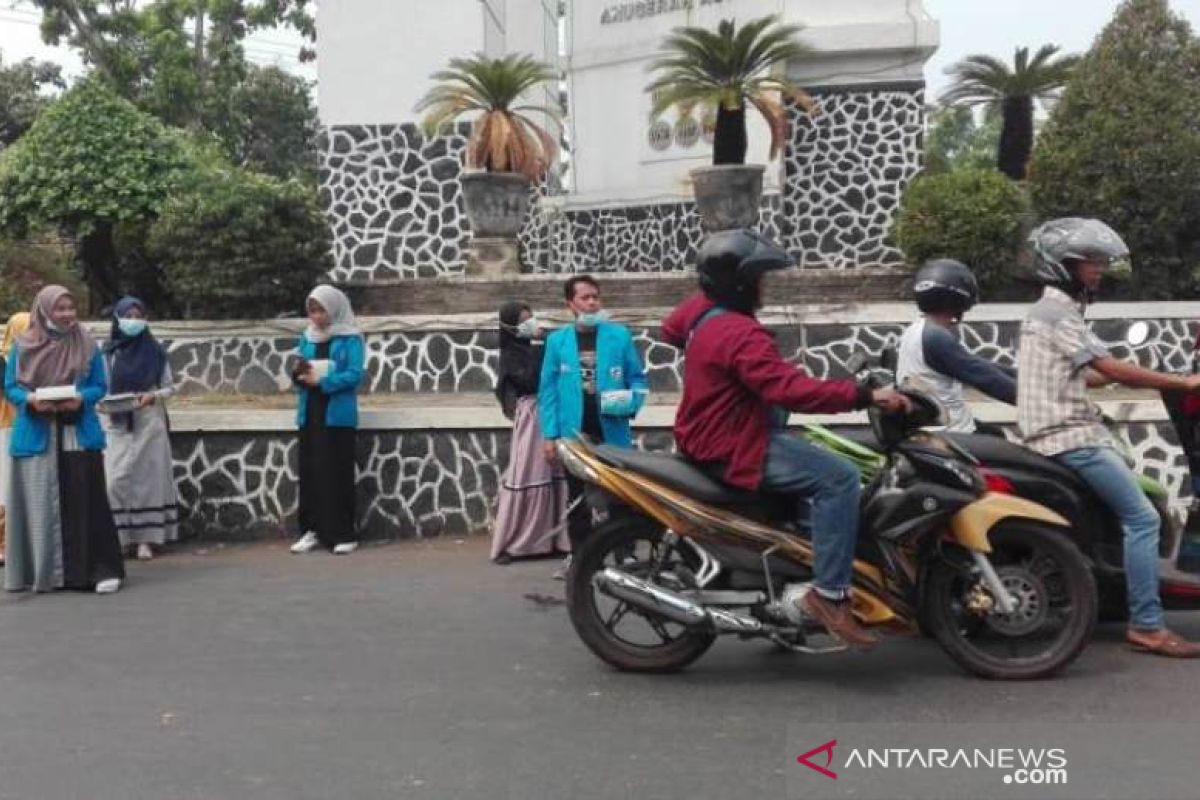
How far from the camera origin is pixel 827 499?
219 inches

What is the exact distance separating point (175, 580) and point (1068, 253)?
5843 millimetres

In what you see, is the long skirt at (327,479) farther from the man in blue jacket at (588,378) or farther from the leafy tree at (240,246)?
the leafy tree at (240,246)

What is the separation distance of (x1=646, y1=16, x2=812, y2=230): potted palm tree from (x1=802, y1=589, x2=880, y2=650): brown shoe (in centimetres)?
830

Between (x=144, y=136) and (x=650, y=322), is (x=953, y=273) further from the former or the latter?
(x=144, y=136)

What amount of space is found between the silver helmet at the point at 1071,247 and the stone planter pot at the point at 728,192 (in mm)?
7364

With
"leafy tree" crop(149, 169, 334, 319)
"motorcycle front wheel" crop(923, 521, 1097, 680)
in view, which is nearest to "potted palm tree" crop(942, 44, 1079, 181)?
"leafy tree" crop(149, 169, 334, 319)

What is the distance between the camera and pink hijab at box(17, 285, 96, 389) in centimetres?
838

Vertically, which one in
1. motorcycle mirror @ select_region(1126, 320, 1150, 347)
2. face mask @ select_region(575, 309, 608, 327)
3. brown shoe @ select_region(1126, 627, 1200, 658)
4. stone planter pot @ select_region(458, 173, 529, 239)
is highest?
stone planter pot @ select_region(458, 173, 529, 239)

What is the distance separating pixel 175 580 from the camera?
8.75 metres

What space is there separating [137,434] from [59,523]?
121 centimetres

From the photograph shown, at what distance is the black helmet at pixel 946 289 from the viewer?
243 inches

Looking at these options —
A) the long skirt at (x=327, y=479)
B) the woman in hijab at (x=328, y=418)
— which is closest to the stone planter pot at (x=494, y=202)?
the woman in hijab at (x=328, y=418)

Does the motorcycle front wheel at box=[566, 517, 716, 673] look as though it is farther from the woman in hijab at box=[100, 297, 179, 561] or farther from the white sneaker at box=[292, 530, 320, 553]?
the woman in hijab at box=[100, 297, 179, 561]

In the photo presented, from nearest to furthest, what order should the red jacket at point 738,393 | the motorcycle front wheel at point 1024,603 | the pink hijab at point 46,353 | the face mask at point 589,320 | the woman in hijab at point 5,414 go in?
the red jacket at point 738,393
the motorcycle front wheel at point 1024,603
the face mask at point 589,320
the pink hijab at point 46,353
the woman in hijab at point 5,414
